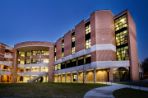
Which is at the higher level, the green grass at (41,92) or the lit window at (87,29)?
the lit window at (87,29)

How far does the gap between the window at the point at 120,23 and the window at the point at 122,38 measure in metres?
1.71

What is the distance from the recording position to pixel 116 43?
172 feet

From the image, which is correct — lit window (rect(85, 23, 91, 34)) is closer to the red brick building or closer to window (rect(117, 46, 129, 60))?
the red brick building

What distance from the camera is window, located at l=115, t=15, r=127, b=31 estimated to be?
50.3m

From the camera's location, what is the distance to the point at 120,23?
51.2 metres

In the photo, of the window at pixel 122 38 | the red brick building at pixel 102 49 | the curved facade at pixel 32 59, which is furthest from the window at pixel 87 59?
the curved facade at pixel 32 59

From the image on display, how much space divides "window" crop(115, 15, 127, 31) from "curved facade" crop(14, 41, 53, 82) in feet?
126

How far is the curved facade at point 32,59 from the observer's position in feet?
271

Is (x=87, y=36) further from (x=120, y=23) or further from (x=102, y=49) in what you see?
(x=120, y=23)

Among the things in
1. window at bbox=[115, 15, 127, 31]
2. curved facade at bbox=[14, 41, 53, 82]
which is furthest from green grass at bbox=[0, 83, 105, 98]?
curved facade at bbox=[14, 41, 53, 82]

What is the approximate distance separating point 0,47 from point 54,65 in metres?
24.0

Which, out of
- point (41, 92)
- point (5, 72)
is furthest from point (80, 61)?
point (5, 72)

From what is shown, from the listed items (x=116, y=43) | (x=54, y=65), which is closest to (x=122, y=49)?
(x=116, y=43)

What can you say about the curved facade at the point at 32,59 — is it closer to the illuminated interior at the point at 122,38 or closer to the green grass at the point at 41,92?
the illuminated interior at the point at 122,38
